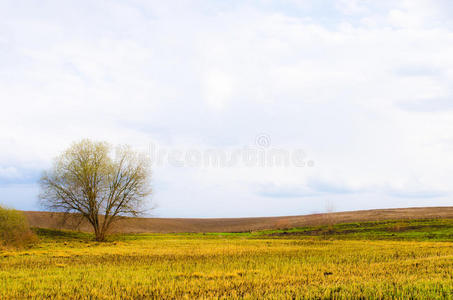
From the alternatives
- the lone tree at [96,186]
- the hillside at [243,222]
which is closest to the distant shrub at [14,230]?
the lone tree at [96,186]

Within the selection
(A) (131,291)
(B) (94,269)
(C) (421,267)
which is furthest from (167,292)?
(C) (421,267)

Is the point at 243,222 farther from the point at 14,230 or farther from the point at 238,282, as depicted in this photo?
the point at 238,282

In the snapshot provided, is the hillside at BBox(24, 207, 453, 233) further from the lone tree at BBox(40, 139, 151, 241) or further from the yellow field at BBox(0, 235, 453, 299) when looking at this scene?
the yellow field at BBox(0, 235, 453, 299)

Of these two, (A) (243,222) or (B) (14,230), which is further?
(A) (243,222)

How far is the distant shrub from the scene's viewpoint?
34562 mm

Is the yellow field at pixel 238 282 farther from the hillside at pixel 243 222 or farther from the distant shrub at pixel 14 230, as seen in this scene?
the hillside at pixel 243 222

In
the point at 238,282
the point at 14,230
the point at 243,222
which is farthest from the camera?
the point at 243,222

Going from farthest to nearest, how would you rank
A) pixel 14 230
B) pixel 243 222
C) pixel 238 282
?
pixel 243 222
pixel 14 230
pixel 238 282

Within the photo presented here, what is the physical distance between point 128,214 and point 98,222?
13.6 feet

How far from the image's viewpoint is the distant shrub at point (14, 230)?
34.6m

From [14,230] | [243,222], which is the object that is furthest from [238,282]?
[243,222]

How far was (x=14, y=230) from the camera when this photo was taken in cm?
3584

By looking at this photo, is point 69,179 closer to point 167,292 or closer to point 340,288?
point 167,292

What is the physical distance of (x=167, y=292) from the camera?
11656mm
